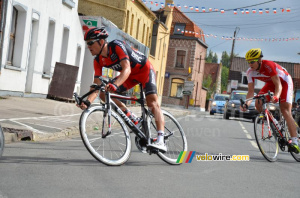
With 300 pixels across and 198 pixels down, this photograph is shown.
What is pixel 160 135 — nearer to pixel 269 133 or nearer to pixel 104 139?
pixel 104 139

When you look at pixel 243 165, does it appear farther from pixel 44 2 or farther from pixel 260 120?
pixel 44 2

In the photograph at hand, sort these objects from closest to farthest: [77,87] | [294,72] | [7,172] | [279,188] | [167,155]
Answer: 1. [7,172]
2. [279,188]
3. [167,155]
4. [77,87]
5. [294,72]

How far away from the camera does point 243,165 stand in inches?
289

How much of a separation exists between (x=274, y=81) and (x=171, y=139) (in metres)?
2.23

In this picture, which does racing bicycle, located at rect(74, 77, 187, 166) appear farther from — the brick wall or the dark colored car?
the brick wall


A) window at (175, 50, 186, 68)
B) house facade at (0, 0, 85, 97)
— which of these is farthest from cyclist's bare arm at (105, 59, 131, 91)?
window at (175, 50, 186, 68)

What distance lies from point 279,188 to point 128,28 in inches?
1136

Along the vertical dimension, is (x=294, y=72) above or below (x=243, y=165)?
above

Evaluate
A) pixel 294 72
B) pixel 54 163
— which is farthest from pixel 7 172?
pixel 294 72

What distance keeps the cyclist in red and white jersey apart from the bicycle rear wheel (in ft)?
0.91

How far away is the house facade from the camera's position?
1820 cm

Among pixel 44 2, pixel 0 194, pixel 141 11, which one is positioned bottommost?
pixel 0 194

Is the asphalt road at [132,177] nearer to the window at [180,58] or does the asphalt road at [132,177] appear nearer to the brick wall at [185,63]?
the brick wall at [185,63]

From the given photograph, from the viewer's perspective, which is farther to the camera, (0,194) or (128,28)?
(128,28)
